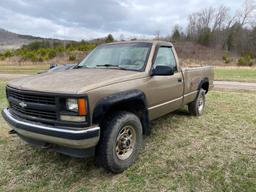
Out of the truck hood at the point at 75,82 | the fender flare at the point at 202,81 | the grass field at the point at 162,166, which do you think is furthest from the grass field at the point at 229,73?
the truck hood at the point at 75,82

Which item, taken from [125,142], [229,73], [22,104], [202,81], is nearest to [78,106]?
[22,104]

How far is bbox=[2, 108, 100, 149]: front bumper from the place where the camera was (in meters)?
2.48

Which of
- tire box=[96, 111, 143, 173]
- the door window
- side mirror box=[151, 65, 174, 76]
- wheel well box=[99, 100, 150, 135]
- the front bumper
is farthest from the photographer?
the door window

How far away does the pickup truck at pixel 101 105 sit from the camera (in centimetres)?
254

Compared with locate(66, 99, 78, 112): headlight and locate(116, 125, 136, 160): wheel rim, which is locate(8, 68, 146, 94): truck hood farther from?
locate(116, 125, 136, 160): wheel rim

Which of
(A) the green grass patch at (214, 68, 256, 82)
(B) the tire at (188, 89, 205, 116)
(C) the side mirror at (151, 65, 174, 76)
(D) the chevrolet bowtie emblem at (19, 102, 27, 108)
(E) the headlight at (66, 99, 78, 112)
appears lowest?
(A) the green grass patch at (214, 68, 256, 82)

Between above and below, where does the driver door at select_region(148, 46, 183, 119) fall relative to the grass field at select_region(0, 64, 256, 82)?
above

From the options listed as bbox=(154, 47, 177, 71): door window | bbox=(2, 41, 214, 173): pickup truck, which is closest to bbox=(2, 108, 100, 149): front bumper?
bbox=(2, 41, 214, 173): pickup truck

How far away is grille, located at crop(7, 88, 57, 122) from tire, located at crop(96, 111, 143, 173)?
690 millimetres

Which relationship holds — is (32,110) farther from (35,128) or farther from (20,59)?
(20,59)

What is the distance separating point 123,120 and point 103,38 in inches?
2112

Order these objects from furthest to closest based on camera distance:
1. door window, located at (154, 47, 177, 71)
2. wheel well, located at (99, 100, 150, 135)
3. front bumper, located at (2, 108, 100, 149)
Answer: door window, located at (154, 47, 177, 71), wheel well, located at (99, 100, 150, 135), front bumper, located at (2, 108, 100, 149)

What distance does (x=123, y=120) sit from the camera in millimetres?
2951

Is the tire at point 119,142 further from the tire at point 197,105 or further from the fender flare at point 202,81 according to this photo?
the fender flare at point 202,81
